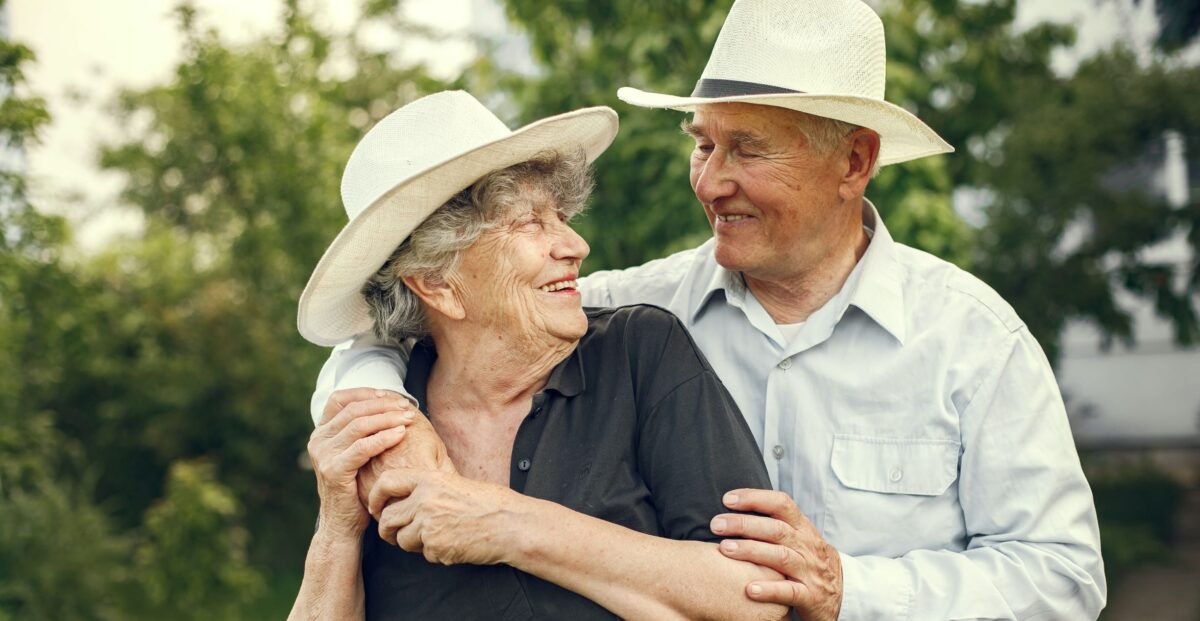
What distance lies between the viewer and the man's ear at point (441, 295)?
2361 millimetres

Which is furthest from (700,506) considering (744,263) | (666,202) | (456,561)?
(666,202)

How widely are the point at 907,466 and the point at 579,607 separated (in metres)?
0.77

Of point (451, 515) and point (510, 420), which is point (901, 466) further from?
point (451, 515)

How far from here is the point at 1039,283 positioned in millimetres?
6871

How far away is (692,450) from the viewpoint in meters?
2.17

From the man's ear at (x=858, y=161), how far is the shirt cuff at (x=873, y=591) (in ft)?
2.77

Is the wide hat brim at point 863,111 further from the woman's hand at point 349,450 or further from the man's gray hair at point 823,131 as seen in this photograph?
the woman's hand at point 349,450

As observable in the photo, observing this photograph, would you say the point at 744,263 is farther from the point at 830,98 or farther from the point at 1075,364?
the point at 1075,364

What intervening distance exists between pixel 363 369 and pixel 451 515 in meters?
0.47

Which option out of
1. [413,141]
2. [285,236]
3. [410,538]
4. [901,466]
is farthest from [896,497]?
[285,236]

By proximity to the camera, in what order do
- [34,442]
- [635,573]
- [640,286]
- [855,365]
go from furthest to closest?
[34,442] → [640,286] → [855,365] → [635,573]

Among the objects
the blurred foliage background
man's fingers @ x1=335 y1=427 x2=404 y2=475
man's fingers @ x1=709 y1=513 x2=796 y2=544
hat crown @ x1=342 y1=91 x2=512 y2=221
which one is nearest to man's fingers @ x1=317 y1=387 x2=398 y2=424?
man's fingers @ x1=335 y1=427 x2=404 y2=475

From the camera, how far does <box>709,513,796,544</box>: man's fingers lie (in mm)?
2086

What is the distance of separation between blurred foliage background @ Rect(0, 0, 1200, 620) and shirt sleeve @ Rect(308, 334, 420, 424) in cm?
→ 207
